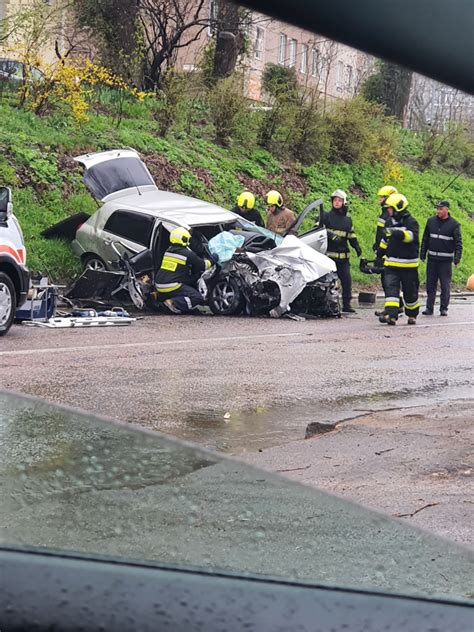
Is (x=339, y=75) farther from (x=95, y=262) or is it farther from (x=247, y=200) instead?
(x=247, y=200)

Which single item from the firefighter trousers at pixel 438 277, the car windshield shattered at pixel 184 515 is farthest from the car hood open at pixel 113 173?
the car windshield shattered at pixel 184 515

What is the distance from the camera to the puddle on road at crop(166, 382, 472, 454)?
5.52 metres

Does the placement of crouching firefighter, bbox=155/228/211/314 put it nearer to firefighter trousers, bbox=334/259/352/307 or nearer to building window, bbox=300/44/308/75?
firefighter trousers, bbox=334/259/352/307

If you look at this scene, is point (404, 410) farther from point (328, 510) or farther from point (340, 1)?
point (340, 1)

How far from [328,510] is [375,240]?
11.2 meters

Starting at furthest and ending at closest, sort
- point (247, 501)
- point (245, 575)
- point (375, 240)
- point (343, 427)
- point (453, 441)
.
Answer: point (375, 240), point (343, 427), point (453, 441), point (247, 501), point (245, 575)

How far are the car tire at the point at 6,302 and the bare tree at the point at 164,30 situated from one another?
7.87 metres

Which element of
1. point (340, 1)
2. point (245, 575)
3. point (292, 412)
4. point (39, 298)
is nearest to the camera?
point (340, 1)

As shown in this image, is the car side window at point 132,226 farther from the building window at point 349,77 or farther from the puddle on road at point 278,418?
the building window at point 349,77

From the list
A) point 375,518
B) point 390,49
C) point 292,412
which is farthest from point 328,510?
point 292,412

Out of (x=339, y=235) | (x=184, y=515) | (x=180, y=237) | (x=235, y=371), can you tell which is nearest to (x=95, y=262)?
(x=180, y=237)

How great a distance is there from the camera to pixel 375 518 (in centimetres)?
98

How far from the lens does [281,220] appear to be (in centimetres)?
1316

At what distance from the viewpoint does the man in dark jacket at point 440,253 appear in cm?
1218
